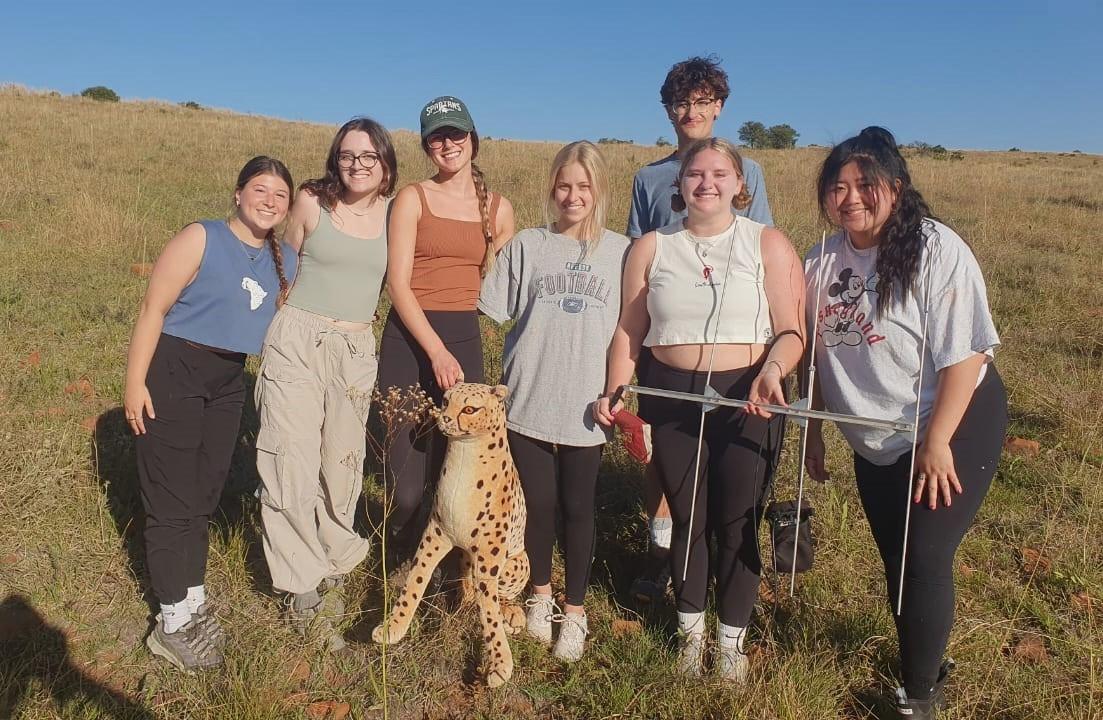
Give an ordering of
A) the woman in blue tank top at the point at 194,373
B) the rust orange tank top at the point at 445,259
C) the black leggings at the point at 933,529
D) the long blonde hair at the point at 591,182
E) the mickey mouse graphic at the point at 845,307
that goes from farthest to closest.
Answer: the rust orange tank top at the point at 445,259 < the long blonde hair at the point at 591,182 < the woman in blue tank top at the point at 194,373 < the mickey mouse graphic at the point at 845,307 < the black leggings at the point at 933,529

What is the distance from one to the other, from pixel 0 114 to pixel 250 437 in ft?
57.1

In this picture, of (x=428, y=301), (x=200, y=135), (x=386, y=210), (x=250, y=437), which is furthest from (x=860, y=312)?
(x=200, y=135)

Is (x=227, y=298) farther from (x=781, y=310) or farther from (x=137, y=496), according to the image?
(x=781, y=310)

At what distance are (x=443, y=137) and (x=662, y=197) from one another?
1108 millimetres

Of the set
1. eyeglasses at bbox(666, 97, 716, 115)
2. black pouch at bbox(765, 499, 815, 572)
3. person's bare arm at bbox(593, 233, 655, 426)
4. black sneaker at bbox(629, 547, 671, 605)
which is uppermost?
eyeglasses at bbox(666, 97, 716, 115)

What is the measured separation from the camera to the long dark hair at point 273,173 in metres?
3.06

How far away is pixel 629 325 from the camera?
3098mm

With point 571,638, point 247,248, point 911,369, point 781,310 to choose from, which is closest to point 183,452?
point 247,248

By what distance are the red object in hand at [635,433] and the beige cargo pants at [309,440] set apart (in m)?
1.20

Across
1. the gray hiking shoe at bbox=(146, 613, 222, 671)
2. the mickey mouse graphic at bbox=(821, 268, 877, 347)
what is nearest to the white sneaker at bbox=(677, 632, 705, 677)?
the mickey mouse graphic at bbox=(821, 268, 877, 347)

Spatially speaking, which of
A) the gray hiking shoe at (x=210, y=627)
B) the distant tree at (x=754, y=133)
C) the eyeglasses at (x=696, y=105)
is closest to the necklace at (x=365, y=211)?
the eyeglasses at (x=696, y=105)

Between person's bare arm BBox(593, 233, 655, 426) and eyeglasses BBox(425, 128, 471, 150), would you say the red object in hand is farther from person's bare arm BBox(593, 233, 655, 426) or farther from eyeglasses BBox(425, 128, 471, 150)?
eyeglasses BBox(425, 128, 471, 150)

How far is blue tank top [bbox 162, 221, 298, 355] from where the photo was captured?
300 centimetres

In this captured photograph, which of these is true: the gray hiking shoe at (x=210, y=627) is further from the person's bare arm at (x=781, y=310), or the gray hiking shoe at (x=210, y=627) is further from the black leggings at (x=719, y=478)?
the person's bare arm at (x=781, y=310)
